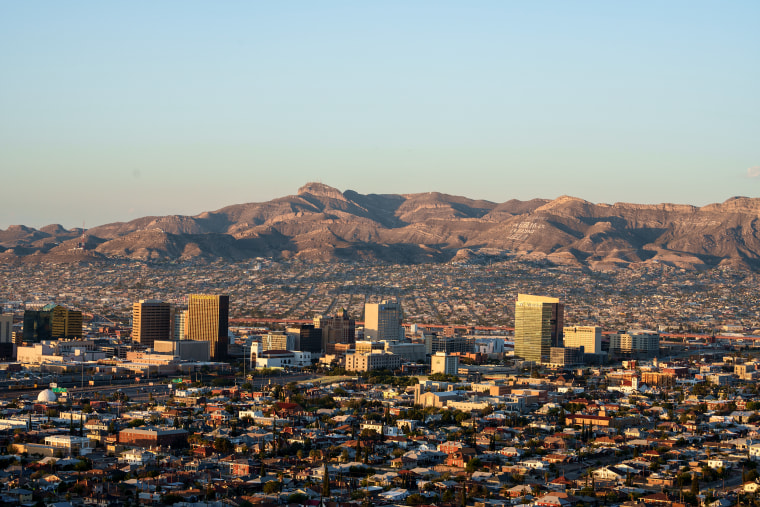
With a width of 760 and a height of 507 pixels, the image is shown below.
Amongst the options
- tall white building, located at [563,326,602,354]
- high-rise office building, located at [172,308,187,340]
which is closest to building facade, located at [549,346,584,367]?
tall white building, located at [563,326,602,354]

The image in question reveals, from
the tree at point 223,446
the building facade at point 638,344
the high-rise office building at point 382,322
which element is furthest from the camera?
the building facade at point 638,344

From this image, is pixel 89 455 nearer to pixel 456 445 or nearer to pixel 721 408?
pixel 456 445

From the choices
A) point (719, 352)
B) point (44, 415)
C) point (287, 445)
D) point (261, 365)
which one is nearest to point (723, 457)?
point (287, 445)

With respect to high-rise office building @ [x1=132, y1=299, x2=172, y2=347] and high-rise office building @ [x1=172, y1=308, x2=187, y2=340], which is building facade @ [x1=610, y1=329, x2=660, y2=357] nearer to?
high-rise office building @ [x1=172, y1=308, x2=187, y2=340]

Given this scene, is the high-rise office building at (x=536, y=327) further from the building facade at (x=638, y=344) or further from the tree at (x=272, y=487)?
the tree at (x=272, y=487)

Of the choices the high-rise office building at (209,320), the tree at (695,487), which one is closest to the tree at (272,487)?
the tree at (695,487)
